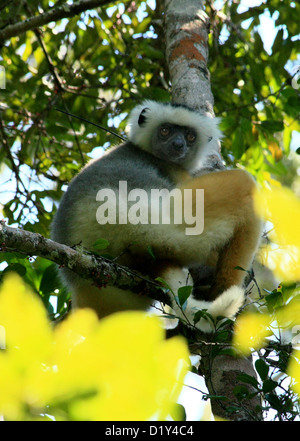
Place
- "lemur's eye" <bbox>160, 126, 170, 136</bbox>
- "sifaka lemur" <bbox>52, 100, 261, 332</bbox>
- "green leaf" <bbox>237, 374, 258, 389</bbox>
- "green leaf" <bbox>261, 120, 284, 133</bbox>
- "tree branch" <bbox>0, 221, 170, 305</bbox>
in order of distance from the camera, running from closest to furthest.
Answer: "green leaf" <bbox>237, 374, 258, 389</bbox> < "tree branch" <bbox>0, 221, 170, 305</bbox> < "sifaka lemur" <bbox>52, 100, 261, 332</bbox> < "lemur's eye" <bbox>160, 126, 170, 136</bbox> < "green leaf" <bbox>261, 120, 284, 133</bbox>

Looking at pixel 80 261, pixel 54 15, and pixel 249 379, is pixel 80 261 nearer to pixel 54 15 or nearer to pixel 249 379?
pixel 249 379

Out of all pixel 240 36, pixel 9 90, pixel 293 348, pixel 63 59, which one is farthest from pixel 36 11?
pixel 293 348

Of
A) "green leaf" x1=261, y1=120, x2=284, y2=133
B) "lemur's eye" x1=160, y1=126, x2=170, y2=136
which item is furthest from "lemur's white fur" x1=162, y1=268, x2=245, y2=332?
"green leaf" x1=261, y1=120, x2=284, y2=133

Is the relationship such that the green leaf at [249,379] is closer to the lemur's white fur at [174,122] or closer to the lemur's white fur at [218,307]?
the lemur's white fur at [218,307]

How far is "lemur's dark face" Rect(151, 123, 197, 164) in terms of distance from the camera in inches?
206

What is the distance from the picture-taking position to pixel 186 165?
17.7 ft

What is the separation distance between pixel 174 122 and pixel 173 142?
25cm

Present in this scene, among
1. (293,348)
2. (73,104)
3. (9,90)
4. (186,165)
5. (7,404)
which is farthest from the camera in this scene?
(73,104)

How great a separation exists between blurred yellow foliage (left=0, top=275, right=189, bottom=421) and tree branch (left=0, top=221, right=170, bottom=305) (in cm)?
151

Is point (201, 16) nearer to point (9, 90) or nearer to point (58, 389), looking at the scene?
point (9, 90)

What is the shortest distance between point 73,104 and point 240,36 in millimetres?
2464

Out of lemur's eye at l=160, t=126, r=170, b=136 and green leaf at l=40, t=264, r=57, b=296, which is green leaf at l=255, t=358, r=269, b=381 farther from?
lemur's eye at l=160, t=126, r=170, b=136

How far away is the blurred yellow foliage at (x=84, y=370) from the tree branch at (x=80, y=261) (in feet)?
4.97

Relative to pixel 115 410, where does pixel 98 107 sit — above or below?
above
